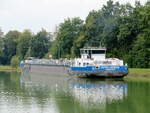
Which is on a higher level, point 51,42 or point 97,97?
point 51,42

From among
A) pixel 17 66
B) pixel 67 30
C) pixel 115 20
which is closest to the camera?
pixel 115 20

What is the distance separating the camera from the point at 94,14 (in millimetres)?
96000

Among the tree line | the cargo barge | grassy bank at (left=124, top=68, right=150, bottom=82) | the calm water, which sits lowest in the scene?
the calm water

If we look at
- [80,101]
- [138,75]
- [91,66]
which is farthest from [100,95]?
[138,75]

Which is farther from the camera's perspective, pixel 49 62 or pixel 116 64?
pixel 49 62

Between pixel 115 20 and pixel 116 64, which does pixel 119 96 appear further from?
pixel 115 20

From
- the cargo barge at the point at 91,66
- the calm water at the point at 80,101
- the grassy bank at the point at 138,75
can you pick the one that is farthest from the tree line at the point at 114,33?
the calm water at the point at 80,101

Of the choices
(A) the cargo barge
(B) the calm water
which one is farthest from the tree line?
(B) the calm water

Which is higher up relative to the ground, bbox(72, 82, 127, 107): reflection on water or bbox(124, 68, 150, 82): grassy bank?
bbox(124, 68, 150, 82): grassy bank

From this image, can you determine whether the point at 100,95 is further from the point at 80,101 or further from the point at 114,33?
the point at 114,33

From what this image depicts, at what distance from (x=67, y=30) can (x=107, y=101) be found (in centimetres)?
7246

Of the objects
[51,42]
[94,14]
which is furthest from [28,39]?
[94,14]

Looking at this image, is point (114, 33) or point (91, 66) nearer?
point (91, 66)

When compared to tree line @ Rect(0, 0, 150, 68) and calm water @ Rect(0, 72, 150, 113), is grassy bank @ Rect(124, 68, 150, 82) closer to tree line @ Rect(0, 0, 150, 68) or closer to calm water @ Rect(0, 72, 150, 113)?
tree line @ Rect(0, 0, 150, 68)
